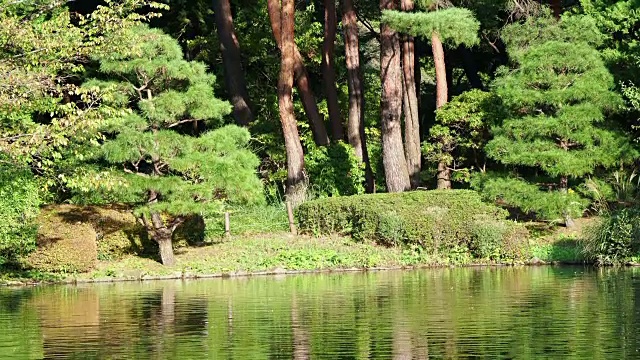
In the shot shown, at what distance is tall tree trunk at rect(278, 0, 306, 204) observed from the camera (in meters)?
33.1

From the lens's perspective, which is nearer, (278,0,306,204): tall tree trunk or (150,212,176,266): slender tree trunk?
(150,212,176,266): slender tree trunk

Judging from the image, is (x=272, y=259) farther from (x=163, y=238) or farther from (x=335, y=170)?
(x=335, y=170)

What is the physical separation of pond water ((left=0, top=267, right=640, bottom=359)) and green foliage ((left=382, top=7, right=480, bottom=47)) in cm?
581

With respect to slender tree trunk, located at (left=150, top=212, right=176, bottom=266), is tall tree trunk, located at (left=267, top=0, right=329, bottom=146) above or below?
above

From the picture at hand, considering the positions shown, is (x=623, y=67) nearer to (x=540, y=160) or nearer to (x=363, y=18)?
(x=540, y=160)

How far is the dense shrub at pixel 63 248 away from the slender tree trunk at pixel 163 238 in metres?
1.60

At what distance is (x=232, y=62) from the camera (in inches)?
1499

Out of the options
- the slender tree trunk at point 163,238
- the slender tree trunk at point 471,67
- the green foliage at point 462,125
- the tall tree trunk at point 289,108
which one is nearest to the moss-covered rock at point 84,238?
the slender tree trunk at point 163,238

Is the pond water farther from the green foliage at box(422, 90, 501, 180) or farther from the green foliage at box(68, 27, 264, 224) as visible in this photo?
the green foliage at box(422, 90, 501, 180)

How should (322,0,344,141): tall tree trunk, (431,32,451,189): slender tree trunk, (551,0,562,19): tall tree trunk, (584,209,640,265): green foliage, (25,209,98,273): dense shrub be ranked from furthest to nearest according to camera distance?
(551,0,562,19): tall tree trunk, (322,0,344,141): tall tree trunk, (431,32,451,189): slender tree trunk, (25,209,98,273): dense shrub, (584,209,640,265): green foliage

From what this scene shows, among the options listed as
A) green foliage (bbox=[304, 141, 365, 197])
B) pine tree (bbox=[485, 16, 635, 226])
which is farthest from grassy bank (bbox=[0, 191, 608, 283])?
green foliage (bbox=[304, 141, 365, 197])

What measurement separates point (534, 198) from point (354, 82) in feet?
23.0

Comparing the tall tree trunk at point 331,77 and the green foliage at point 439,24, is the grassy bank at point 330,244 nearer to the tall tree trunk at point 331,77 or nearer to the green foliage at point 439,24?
the green foliage at point 439,24

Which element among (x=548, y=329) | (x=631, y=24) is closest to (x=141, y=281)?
(x=548, y=329)
